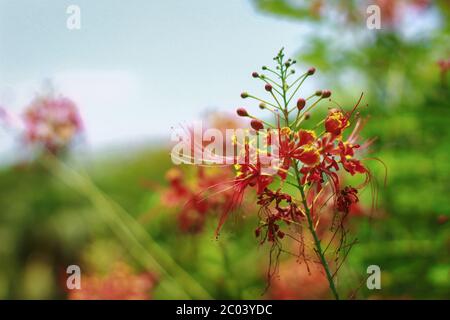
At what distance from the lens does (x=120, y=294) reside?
2.97 m

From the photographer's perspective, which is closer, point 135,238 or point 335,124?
point 335,124

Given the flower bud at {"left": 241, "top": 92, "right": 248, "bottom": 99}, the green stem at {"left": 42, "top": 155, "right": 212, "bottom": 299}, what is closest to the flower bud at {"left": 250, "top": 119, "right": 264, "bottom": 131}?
the flower bud at {"left": 241, "top": 92, "right": 248, "bottom": 99}

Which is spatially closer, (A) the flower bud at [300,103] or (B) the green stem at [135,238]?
(A) the flower bud at [300,103]

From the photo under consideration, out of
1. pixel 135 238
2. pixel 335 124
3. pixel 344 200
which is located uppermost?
pixel 335 124

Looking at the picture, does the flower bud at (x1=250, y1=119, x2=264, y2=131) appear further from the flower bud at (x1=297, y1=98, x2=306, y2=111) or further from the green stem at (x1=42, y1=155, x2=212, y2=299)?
the green stem at (x1=42, y1=155, x2=212, y2=299)

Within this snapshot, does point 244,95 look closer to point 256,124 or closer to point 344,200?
point 256,124

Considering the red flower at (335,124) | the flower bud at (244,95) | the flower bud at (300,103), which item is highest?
the flower bud at (244,95)

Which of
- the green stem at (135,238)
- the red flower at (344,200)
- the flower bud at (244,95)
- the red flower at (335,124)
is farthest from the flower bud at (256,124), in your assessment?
the green stem at (135,238)

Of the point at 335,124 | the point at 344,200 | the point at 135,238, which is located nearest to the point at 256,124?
the point at 335,124

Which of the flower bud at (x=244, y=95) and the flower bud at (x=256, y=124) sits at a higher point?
the flower bud at (x=244, y=95)

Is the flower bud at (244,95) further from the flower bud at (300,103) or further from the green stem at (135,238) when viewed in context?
the green stem at (135,238)

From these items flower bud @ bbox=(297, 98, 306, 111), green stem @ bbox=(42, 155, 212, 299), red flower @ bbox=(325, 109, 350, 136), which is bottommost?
green stem @ bbox=(42, 155, 212, 299)
